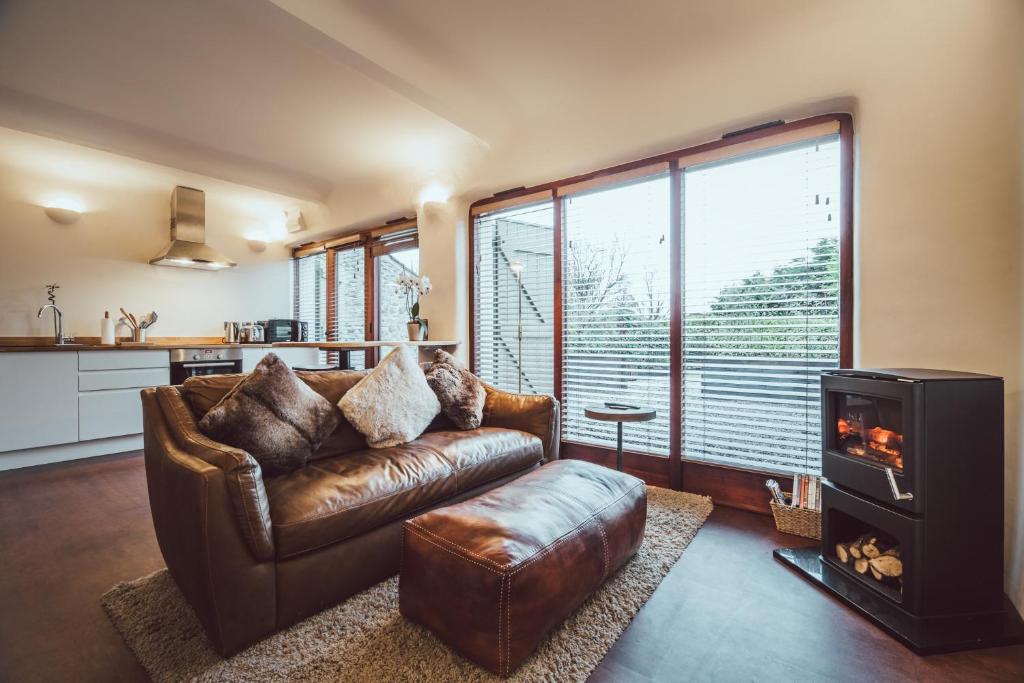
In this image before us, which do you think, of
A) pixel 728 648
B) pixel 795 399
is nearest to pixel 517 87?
pixel 795 399

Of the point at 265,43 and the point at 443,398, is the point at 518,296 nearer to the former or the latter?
the point at 443,398

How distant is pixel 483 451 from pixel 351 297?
3658 millimetres

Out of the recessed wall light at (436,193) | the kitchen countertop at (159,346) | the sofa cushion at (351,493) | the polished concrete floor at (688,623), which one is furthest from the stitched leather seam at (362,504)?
the recessed wall light at (436,193)

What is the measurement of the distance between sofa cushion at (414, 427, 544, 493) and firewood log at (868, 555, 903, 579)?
1.57m

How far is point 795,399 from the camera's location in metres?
2.52

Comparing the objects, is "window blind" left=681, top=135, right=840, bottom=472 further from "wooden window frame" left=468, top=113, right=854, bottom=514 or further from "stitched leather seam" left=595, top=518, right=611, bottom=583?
"stitched leather seam" left=595, top=518, right=611, bottom=583

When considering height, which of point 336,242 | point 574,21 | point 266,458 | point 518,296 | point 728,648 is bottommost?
point 728,648

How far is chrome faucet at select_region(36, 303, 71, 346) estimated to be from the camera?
14.1 feet

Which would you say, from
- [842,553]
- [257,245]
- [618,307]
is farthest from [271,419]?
[257,245]

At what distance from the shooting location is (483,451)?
7.63 ft

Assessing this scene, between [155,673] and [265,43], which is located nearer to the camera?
[155,673]

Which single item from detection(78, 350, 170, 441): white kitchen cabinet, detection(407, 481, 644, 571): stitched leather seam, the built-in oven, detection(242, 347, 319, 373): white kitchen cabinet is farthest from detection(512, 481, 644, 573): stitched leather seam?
detection(78, 350, 170, 441): white kitchen cabinet

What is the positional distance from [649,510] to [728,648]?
1129 mm

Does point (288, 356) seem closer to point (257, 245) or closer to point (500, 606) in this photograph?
point (257, 245)
